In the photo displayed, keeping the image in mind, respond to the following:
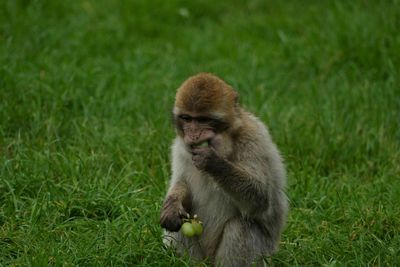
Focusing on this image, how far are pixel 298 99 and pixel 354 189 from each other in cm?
196

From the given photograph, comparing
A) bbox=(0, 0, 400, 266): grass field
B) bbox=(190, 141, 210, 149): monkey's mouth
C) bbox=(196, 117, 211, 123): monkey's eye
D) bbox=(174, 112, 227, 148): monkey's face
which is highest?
bbox=(196, 117, 211, 123): monkey's eye

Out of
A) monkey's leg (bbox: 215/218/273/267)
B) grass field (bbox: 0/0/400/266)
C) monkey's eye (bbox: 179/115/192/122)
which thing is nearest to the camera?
monkey's eye (bbox: 179/115/192/122)

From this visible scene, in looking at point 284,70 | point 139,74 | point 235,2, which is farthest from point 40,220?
point 235,2

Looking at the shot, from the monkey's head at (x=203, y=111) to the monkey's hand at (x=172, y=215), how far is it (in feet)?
1.37

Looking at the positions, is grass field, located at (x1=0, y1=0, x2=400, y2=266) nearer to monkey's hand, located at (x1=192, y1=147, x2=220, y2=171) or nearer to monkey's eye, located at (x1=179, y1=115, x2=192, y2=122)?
monkey's hand, located at (x1=192, y1=147, x2=220, y2=171)

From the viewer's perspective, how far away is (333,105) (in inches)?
325

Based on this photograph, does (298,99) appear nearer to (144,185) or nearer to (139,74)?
(139,74)

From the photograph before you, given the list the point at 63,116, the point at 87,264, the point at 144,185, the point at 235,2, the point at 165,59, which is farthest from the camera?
the point at 235,2

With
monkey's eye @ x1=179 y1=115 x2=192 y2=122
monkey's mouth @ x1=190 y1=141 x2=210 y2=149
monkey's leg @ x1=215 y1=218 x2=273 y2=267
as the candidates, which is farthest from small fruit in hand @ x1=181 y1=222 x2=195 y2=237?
monkey's eye @ x1=179 y1=115 x2=192 y2=122

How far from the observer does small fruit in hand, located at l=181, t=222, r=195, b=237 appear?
5.33m

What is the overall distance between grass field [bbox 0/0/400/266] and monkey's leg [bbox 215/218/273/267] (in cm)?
19

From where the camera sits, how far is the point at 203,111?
5246 millimetres

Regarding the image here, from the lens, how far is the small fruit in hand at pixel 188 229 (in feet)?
17.5

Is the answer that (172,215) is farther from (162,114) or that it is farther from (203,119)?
(162,114)
